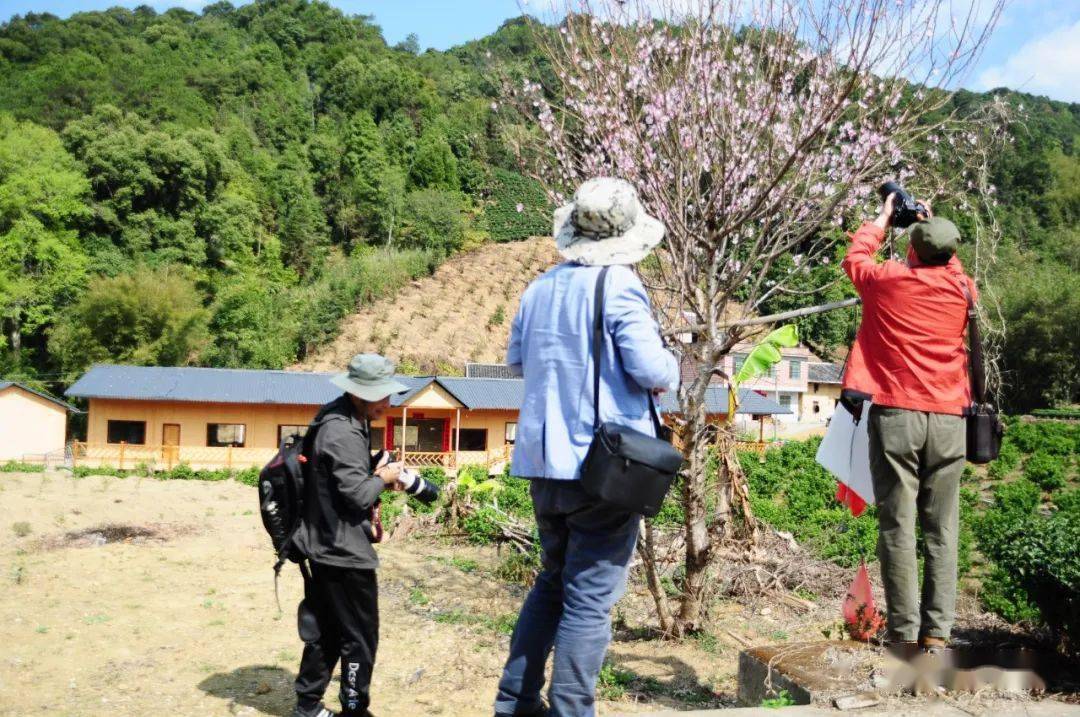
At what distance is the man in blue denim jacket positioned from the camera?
8.01 feet

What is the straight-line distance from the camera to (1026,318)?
112ft

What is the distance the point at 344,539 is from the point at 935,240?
104 inches

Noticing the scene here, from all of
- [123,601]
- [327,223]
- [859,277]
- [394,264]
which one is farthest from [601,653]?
[327,223]

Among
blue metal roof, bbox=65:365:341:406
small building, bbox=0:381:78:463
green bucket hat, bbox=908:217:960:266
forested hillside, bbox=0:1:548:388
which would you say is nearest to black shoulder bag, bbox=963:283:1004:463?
green bucket hat, bbox=908:217:960:266

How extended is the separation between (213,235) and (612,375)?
50311 millimetres

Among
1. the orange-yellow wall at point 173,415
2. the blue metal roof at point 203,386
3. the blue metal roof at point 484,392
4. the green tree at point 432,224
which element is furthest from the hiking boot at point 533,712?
the green tree at point 432,224

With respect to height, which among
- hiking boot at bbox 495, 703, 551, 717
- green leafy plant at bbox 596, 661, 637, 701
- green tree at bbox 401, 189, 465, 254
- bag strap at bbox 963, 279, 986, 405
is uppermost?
green tree at bbox 401, 189, 465, 254

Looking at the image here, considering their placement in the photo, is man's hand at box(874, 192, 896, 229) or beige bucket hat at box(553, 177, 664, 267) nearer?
beige bucket hat at box(553, 177, 664, 267)

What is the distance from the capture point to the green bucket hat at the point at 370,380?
3.56 m

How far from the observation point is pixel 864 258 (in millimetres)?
3402

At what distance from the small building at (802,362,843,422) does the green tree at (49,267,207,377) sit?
3164 centimetres

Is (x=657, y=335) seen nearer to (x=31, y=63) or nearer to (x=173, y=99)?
(x=173, y=99)

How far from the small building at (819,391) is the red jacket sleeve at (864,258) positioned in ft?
150

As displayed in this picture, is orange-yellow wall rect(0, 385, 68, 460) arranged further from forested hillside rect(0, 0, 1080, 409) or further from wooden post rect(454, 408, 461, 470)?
wooden post rect(454, 408, 461, 470)
